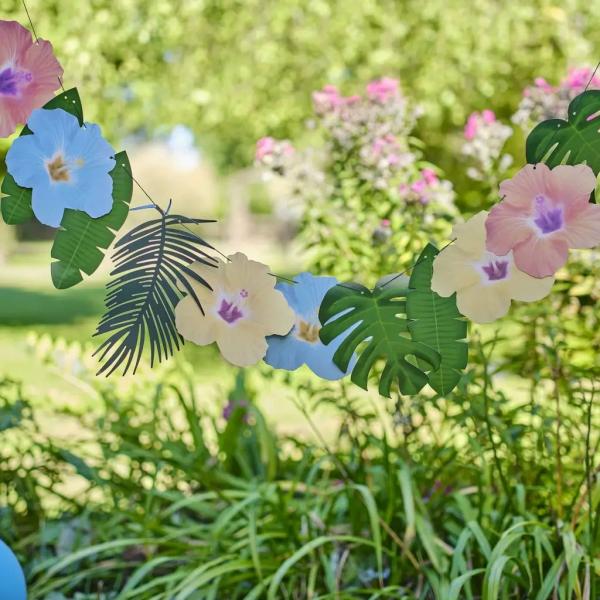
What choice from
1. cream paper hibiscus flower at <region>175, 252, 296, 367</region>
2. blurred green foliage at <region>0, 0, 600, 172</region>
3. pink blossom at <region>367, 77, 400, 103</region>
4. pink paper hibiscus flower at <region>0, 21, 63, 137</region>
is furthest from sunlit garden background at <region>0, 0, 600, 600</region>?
blurred green foliage at <region>0, 0, 600, 172</region>

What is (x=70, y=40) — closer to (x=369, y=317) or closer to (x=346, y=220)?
(x=346, y=220)

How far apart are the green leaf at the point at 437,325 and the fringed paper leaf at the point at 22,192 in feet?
1.17

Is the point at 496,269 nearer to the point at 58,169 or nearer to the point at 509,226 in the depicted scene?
the point at 509,226

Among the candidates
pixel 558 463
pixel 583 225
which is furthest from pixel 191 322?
pixel 558 463

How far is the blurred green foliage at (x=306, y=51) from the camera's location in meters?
5.26

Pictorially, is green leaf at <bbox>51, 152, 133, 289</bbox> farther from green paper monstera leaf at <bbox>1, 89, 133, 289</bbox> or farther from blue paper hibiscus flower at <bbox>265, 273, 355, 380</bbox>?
blue paper hibiscus flower at <bbox>265, 273, 355, 380</bbox>

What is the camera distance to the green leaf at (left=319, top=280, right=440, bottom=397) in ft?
2.62

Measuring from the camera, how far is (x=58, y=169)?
0.79m

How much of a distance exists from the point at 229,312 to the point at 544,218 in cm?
31

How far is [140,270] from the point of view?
2.59ft

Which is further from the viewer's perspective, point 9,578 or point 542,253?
point 9,578

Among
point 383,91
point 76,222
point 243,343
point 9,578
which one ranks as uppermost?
point 383,91

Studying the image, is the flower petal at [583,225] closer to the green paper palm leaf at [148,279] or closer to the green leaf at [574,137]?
the green leaf at [574,137]

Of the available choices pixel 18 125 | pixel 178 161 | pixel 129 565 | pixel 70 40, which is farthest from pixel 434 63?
pixel 178 161
